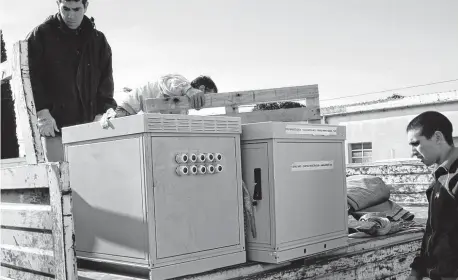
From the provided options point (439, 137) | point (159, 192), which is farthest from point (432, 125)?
point (159, 192)

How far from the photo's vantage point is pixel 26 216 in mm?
2193

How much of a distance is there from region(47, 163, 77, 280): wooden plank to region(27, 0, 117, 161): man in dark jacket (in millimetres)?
836

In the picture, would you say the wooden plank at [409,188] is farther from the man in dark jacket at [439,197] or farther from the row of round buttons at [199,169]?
the row of round buttons at [199,169]

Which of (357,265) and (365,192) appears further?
(365,192)

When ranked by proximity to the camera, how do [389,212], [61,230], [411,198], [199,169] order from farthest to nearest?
1. [411,198]
2. [389,212]
3. [199,169]
4. [61,230]

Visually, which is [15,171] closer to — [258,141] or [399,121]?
→ [258,141]

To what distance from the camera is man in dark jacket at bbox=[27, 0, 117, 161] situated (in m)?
2.88

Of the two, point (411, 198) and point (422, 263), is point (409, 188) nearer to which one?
point (411, 198)

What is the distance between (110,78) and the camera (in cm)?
328

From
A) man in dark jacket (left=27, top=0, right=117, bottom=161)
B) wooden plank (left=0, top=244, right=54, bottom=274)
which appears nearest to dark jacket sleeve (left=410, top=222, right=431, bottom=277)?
wooden plank (left=0, top=244, right=54, bottom=274)

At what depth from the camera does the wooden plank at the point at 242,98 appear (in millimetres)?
3195

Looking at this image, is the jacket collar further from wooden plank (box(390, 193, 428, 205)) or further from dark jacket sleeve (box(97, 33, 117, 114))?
wooden plank (box(390, 193, 428, 205))

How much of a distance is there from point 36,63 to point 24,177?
0.97m

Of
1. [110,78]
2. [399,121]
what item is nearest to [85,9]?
[110,78]
